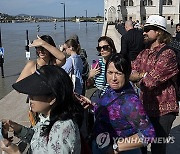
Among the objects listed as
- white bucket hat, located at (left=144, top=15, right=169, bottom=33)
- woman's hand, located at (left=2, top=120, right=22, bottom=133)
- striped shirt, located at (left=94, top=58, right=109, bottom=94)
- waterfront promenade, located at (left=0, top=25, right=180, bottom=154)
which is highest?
white bucket hat, located at (left=144, top=15, right=169, bottom=33)

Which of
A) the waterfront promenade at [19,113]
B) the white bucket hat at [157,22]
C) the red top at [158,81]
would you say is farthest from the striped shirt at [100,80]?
the waterfront promenade at [19,113]

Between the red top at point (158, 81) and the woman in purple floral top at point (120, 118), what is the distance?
19.3 inches

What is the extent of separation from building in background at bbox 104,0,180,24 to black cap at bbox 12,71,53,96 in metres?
86.6

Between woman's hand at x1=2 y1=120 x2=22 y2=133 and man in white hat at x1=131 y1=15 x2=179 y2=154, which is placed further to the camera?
man in white hat at x1=131 y1=15 x2=179 y2=154

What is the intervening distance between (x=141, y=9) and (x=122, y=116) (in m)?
90.6

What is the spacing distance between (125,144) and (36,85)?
893 mm

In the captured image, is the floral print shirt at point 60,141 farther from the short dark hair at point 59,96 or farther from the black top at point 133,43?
the black top at point 133,43

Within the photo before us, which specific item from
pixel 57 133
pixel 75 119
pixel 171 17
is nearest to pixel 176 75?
pixel 75 119

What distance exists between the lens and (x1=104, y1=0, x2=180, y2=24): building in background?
290 feet

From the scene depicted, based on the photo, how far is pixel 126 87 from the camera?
2525 millimetres

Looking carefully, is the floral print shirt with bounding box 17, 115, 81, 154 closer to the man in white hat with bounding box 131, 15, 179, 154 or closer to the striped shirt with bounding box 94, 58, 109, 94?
the man in white hat with bounding box 131, 15, 179, 154

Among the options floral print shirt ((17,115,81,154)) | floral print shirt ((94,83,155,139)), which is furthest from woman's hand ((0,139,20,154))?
floral print shirt ((94,83,155,139))

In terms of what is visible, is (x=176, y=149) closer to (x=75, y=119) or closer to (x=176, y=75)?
(x=176, y=75)

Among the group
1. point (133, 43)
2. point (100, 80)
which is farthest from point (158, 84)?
point (133, 43)
